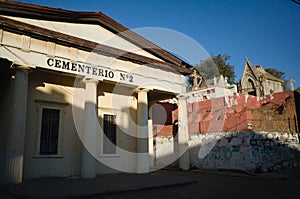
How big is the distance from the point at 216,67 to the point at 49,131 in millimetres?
41986

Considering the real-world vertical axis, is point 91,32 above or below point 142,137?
above

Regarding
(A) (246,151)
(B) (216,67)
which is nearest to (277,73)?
(B) (216,67)

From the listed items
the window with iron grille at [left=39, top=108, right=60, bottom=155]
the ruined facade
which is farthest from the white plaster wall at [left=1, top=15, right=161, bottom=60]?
the ruined facade

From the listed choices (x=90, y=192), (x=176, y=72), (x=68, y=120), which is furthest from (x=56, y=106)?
(x=176, y=72)

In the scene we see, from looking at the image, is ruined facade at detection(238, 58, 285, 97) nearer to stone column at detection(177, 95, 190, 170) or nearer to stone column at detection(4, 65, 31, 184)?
stone column at detection(177, 95, 190, 170)

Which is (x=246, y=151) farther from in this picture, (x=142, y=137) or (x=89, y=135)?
(x=89, y=135)

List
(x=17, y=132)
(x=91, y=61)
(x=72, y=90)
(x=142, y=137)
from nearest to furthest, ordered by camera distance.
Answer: (x=17, y=132), (x=91, y=61), (x=72, y=90), (x=142, y=137)

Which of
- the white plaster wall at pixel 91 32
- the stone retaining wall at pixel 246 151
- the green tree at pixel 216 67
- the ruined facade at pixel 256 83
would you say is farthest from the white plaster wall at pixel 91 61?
the green tree at pixel 216 67

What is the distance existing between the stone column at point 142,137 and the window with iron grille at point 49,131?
12.9ft

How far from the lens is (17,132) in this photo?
873cm

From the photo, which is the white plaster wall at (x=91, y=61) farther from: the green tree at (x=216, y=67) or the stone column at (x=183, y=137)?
the green tree at (x=216, y=67)

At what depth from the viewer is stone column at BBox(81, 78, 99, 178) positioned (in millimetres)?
10250

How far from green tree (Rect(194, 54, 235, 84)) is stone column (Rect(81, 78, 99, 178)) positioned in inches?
1503

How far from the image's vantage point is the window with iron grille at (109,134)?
12.5m
